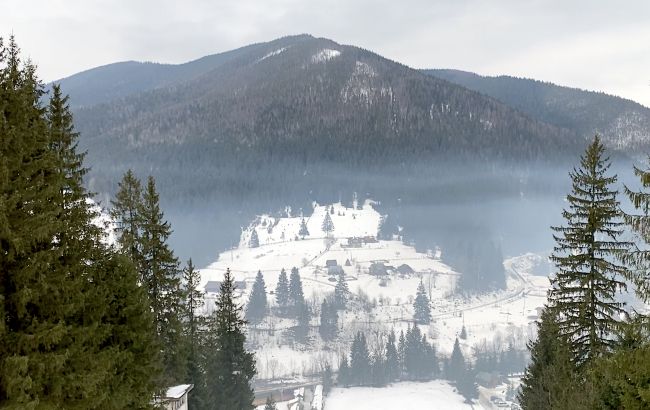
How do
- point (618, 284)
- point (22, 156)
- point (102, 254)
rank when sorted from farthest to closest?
point (618, 284) < point (102, 254) < point (22, 156)

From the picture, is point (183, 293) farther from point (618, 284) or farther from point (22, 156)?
point (618, 284)

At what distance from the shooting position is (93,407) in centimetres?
1295

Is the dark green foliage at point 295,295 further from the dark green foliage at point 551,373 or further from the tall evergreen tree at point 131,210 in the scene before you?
the tall evergreen tree at point 131,210

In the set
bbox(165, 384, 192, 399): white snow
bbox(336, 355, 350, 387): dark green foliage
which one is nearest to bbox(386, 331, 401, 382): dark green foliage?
bbox(336, 355, 350, 387): dark green foliage

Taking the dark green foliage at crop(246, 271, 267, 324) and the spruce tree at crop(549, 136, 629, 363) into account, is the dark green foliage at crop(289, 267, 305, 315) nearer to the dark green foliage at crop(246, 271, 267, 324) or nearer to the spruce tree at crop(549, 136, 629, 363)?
the dark green foliage at crop(246, 271, 267, 324)

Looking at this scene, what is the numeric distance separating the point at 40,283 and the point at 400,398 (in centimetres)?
11289

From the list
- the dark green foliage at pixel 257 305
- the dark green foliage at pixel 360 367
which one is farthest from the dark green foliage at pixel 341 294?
the dark green foliage at pixel 360 367

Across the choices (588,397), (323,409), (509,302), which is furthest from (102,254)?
(509,302)

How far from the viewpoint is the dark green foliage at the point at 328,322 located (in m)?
159

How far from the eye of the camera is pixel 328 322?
162 metres

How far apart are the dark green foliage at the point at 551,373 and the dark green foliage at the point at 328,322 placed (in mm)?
129330

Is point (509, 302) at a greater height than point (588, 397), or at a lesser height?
lesser

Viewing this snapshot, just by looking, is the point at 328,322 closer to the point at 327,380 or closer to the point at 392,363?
the point at 392,363

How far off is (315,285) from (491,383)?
76.8 metres
